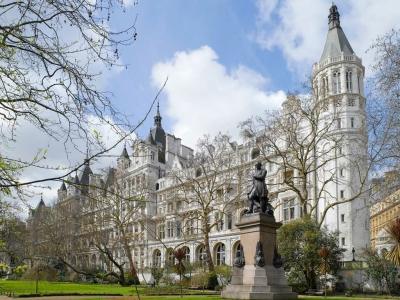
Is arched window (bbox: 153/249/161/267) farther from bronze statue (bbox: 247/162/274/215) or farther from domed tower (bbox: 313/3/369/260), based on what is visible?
bronze statue (bbox: 247/162/274/215)

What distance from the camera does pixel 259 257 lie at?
16.7 m

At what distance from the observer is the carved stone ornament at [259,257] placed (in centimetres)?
1664

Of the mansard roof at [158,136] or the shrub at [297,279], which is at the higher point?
the mansard roof at [158,136]

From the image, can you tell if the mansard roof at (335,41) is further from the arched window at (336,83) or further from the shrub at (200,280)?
the shrub at (200,280)

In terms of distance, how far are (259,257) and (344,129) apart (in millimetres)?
30620

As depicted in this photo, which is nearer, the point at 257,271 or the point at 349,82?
the point at 257,271

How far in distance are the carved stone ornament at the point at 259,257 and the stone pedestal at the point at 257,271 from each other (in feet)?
0.56

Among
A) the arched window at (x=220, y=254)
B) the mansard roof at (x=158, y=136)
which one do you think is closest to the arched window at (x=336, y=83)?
the arched window at (x=220, y=254)

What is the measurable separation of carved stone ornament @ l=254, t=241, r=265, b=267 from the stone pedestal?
0.56 feet

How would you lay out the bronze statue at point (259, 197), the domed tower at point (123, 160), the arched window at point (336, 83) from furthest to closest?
the arched window at point (336, 83), the bronze statue at point (259, 197), the domed tower at point (123, 160)

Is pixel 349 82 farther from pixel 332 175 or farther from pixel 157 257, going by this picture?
pixel 157 257


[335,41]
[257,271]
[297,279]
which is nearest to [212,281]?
[297,279]

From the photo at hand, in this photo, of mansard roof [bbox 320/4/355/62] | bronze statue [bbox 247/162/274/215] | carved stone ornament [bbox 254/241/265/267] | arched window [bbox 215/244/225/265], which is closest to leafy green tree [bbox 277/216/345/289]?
bronze statue [bbox 247/162/274/215]

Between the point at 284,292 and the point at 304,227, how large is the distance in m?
15.2
